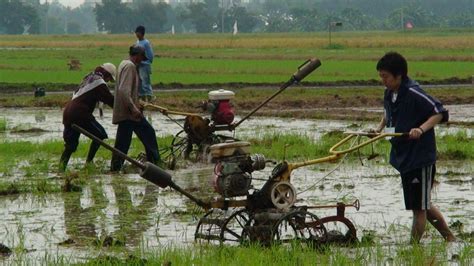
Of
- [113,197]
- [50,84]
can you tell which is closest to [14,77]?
[50,84]

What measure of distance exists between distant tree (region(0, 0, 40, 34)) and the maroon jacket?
124 meters

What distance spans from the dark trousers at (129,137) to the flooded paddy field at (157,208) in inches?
9.5

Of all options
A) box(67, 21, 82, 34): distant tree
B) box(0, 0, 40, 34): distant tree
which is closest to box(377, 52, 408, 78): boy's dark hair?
box(0, 0, 40, 34): distant tree

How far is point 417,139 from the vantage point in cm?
768

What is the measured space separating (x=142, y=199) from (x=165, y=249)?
10.5 ft

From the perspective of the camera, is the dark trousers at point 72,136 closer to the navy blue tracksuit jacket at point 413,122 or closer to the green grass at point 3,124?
the navy blue tracksuit jacket at point 413,122

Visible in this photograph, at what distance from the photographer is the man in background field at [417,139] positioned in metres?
7.75

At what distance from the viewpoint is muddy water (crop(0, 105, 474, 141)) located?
17.6 metres

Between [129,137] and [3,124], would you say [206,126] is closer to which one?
[129,137]

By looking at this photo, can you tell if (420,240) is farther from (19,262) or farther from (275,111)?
(275,111)

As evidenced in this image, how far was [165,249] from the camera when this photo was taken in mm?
7438

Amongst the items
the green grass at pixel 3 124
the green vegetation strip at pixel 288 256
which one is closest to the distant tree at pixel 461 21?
the green grass at pixel 3 124

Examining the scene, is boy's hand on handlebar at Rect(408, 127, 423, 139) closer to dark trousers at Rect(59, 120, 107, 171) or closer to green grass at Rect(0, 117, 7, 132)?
dark trousers at Rect(59, 120, 107, 171)

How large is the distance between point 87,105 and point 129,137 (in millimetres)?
603
